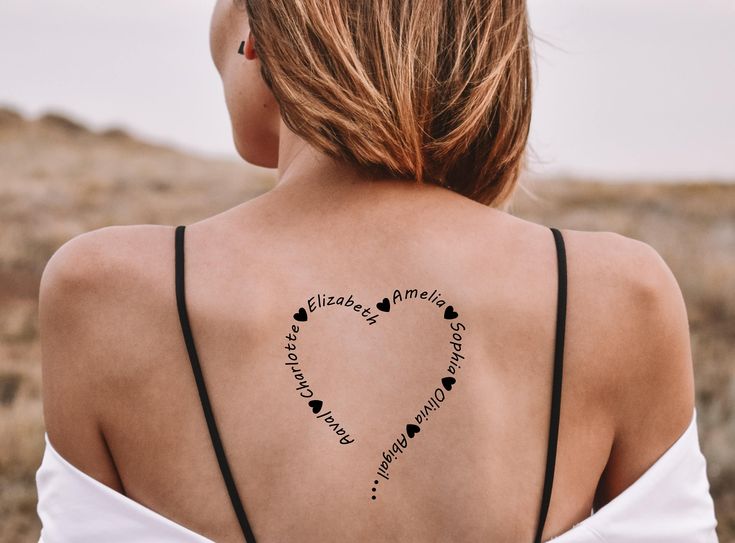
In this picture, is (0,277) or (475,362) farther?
(0,277)

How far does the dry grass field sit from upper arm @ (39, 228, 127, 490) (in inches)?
43.5

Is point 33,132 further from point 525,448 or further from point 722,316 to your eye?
point 525,448

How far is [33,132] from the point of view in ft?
80.2

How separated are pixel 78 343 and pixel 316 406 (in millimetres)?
408

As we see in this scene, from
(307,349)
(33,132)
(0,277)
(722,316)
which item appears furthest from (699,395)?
(33,132)

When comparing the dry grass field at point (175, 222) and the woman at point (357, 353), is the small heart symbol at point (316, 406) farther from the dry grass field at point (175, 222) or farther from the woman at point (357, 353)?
the dry grass field at point (175, 222)

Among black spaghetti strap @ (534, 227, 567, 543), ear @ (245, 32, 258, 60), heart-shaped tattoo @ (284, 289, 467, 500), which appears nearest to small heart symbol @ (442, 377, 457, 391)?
Answer: heart-shaped tattoo @ (284, 289, 467, 500)

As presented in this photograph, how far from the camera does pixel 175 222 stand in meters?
11.1

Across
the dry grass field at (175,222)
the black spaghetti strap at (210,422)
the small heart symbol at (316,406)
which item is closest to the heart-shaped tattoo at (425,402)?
the small heart symbol at (316,406)

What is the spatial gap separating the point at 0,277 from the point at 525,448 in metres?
7.60

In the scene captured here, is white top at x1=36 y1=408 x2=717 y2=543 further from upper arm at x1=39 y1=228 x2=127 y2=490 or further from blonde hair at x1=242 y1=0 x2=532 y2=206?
blonde hair at x1=242 y1=0 x2=532 y2=206

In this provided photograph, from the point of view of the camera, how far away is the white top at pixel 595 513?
1.33 m

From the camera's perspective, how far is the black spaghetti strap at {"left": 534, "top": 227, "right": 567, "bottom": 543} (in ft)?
4.27

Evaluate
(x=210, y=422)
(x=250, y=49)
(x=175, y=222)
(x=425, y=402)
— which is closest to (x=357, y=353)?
(x=425, y=402)
